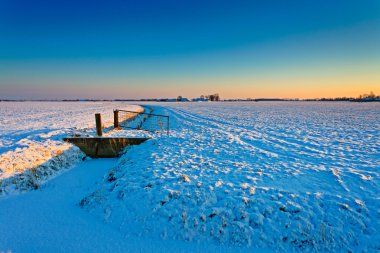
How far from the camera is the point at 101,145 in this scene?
11094 millimetres

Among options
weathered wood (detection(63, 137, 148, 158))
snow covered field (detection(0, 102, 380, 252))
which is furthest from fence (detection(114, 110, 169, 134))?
snow covered field (detection(0, 102, 380, 252))

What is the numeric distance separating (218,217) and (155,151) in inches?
207

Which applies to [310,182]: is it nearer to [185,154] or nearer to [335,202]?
[335,202]

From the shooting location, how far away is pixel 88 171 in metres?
9.05

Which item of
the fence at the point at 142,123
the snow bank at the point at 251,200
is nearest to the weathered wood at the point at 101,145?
the fence at the point at 142,123

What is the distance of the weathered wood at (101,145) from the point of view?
35.8ft

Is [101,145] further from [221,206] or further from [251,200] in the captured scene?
[251,200]

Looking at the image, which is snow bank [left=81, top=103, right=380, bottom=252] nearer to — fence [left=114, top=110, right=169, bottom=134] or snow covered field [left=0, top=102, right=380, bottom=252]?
snow covered field [left=0, top=102, right=380, bottom=252]

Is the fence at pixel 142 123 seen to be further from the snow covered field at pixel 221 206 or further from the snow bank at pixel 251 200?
the snow covered field at pixel 221 206

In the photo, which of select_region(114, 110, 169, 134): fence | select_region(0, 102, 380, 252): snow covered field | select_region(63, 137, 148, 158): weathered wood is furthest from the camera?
select_region(114, 110, 169, 134): fence

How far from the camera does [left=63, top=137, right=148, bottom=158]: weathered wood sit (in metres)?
10.9

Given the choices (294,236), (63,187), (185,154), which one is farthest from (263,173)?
(63,187)

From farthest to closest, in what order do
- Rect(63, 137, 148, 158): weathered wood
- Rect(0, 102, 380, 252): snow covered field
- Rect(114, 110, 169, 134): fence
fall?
Rect(114, 110, 169, 134): fence < Rect(63, 137, 148, 158): weathered wood < Rect(0, 102, 380, 252): snow covered field

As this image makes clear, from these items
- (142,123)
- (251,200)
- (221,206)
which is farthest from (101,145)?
(142,123)
